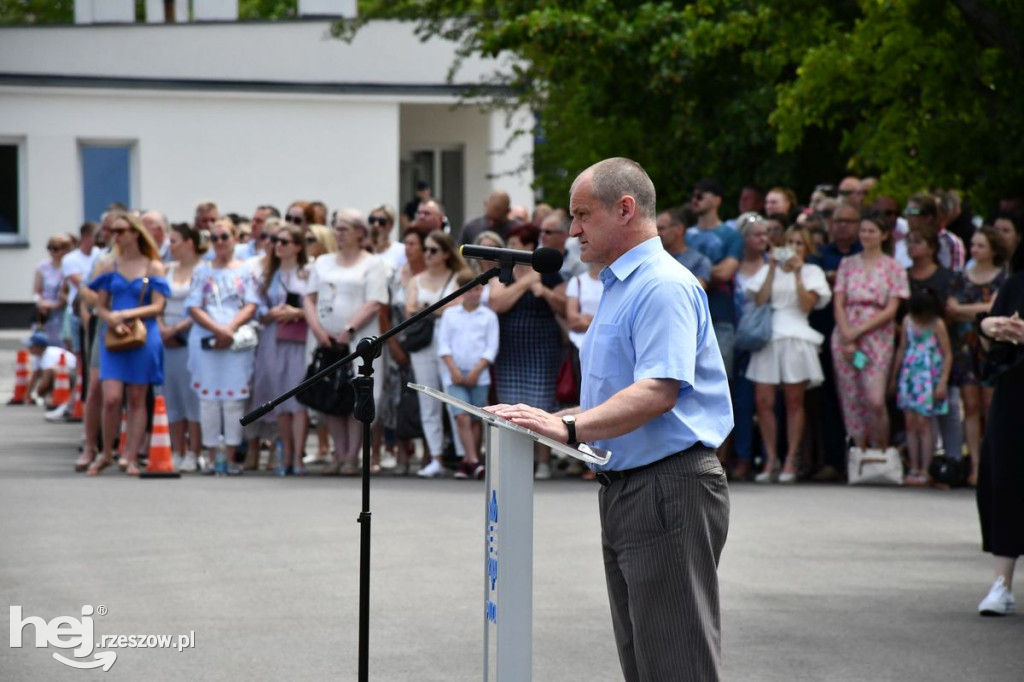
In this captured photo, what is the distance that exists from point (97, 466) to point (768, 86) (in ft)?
32.8

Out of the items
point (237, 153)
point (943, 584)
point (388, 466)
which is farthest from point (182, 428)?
point (237, 153)

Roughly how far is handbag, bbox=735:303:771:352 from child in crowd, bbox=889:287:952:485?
1.13 m

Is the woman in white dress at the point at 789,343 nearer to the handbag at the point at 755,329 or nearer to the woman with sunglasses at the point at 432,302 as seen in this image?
the handbag at the point at 755,329

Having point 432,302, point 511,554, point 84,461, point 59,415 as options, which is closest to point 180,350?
point 84,461

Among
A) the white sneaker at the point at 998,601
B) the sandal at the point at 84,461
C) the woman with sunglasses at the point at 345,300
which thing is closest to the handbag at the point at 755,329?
the woman with sunglasses at the point at 345,300

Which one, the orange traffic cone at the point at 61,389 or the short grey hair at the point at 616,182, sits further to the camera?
the orange traffic cone at the point at 61,389

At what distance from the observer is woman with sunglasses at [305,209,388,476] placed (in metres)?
14.4

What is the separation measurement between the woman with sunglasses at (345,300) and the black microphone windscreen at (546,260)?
9.00 m

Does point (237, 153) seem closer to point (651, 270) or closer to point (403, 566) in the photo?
point (403, 566)

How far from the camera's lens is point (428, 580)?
9.55m

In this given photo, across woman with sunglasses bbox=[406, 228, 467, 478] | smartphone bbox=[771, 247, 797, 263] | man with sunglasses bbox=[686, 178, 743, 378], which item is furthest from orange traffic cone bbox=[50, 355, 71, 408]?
smartphone bbox=[771, 247, 797, 263]

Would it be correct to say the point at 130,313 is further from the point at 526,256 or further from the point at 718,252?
the point at 526,256

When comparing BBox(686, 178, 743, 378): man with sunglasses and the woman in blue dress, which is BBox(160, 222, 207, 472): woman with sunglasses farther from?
BBox(686, 178, 743, 378): man with sunglasses

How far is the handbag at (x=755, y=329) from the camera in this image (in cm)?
1402
